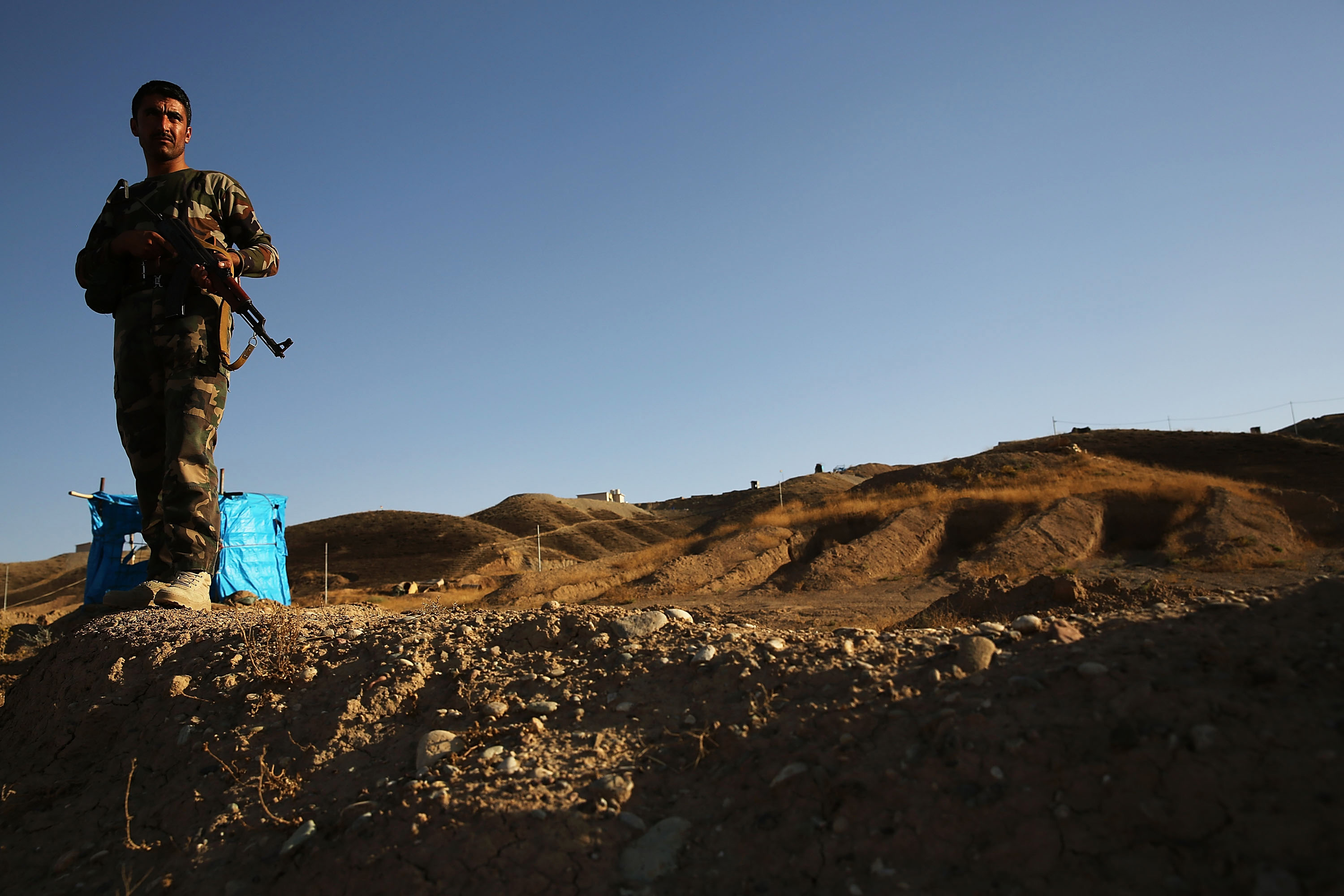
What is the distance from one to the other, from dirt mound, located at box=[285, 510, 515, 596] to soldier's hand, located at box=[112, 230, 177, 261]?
75.0 feet

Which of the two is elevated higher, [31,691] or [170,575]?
[170,575]

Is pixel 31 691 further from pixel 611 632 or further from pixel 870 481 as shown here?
pixel 870 481

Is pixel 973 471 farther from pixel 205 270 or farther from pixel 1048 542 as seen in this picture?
pixel 205 270

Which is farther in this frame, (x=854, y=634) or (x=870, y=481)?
(x=870, y=481)

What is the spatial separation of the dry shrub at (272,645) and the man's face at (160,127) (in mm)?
2892

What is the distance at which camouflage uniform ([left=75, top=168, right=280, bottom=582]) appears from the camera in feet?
14.5

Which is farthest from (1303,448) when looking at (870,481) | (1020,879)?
(1020,879)

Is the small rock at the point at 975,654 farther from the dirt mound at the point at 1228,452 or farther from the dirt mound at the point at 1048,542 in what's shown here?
the dirt mound at the point at 1228,452

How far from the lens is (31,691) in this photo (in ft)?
13.4

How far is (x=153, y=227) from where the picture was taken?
14.6ft

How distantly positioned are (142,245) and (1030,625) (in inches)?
191

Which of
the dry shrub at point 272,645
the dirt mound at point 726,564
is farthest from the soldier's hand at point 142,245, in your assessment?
the dirt mound at point 726,564

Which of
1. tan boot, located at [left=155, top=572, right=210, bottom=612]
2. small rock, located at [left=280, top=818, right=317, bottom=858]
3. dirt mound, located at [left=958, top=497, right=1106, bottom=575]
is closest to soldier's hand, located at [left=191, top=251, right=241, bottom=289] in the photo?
tan boot, located at [left=155, top=572, right=210, bottom=612]

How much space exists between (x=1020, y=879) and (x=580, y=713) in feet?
4.90
